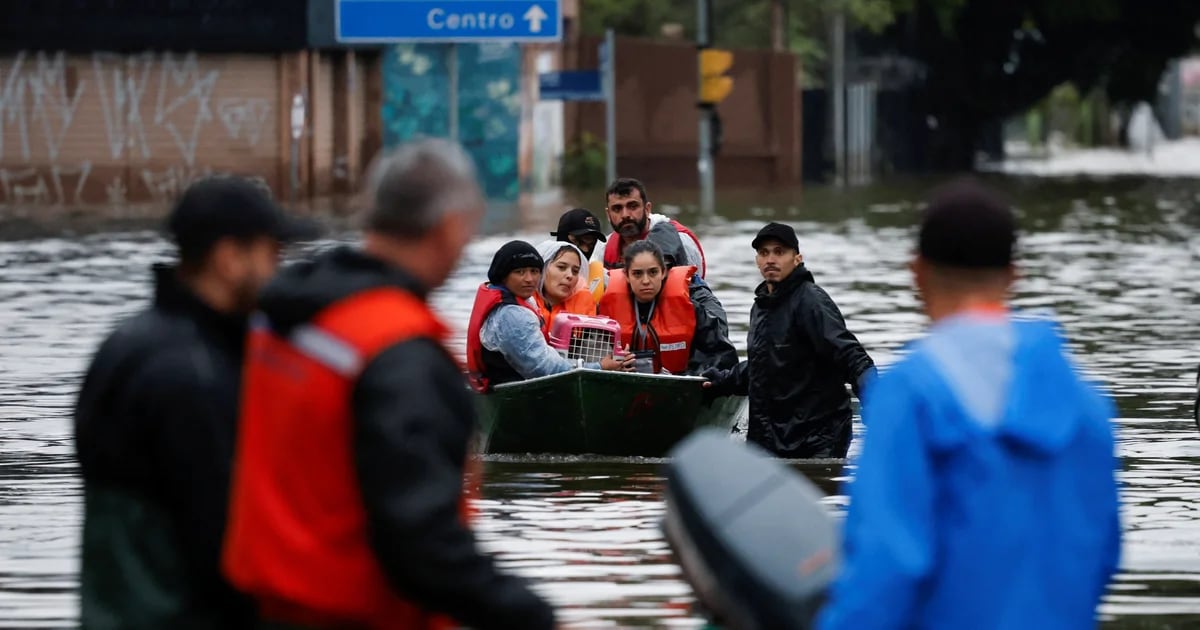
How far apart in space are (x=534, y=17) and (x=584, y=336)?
2481 centimetres

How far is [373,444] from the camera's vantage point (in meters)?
3.98

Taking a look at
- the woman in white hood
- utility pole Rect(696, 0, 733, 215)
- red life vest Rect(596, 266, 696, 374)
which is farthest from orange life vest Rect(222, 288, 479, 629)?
utility pole Rect(696, 0, 733, 215)

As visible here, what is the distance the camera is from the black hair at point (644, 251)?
42.8ft

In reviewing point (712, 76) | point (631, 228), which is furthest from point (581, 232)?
point (712, 76)

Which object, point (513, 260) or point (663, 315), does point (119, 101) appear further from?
point (513, 260)

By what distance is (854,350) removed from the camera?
1160cm

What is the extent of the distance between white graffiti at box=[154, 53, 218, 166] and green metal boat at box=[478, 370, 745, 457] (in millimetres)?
28408

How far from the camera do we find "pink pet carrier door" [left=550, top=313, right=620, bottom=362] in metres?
13.1

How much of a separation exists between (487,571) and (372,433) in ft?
1.03

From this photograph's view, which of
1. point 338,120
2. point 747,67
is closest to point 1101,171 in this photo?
point 747,67

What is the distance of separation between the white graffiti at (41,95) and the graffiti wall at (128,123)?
2 centimetres

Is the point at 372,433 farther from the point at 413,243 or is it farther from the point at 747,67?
the point at 747,67

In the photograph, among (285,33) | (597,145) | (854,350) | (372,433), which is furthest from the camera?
(597,145)

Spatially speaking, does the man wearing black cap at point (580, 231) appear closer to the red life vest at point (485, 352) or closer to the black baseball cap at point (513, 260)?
the red life vest at point (485, 352)
